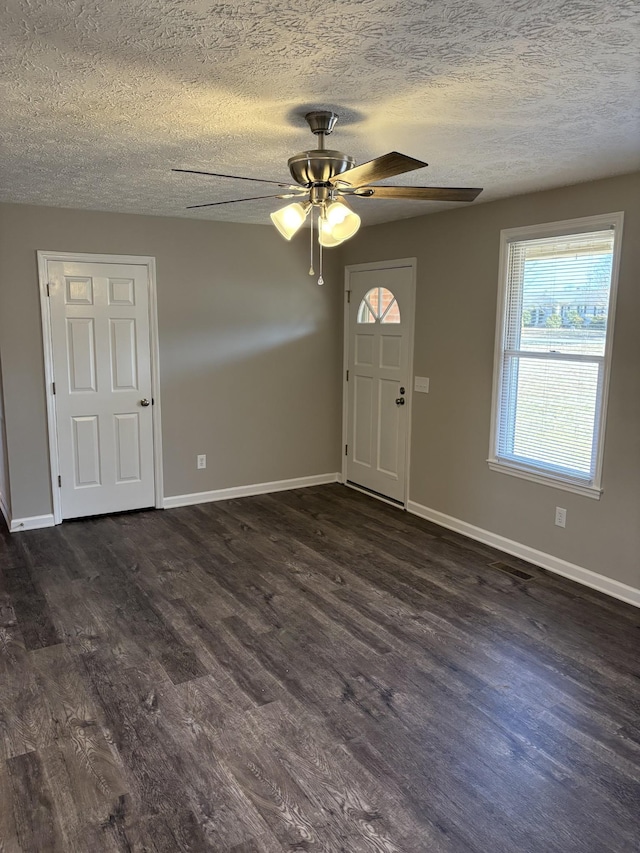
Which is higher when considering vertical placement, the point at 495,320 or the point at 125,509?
the point at 495,320

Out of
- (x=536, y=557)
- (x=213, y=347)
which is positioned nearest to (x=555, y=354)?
(x=536, y=557)

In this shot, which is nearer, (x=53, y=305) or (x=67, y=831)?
(x=67, y=831)

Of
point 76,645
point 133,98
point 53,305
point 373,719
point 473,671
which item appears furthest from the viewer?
point 53,305

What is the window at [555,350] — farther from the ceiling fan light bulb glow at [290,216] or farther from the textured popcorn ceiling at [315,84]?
the ceiling fan light bulb glow at [290,216]

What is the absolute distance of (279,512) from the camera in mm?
5133

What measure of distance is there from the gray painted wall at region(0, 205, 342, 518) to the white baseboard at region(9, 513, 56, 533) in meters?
0.04

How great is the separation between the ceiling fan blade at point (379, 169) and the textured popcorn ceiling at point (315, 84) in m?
0.24

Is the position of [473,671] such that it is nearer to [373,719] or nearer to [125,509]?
[373,719]

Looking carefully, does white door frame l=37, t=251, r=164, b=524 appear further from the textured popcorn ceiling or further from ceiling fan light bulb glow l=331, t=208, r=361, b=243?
ceiling fan light bulb glow l=331, t=208, r=361, b=243

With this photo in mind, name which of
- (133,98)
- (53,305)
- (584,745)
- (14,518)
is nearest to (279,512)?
(14,518)

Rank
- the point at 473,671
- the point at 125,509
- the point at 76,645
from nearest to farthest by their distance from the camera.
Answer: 1. the point at 473,671
2. the point at 76,645
3. the point at 125,509

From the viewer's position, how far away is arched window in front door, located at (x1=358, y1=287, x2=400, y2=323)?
5.18 m

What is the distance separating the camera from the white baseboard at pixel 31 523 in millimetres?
4594

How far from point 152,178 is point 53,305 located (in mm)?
1527
